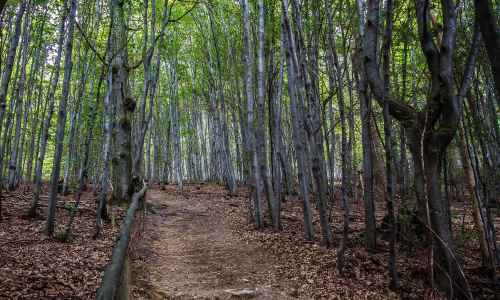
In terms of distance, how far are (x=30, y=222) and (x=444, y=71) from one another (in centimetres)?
864

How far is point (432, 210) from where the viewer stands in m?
4.43

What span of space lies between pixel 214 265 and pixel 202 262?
326 mm

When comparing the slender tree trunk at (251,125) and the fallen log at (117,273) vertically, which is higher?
the slender tree trunk at (251,125)

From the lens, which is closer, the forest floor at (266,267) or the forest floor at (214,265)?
the forest floor at (214,265)

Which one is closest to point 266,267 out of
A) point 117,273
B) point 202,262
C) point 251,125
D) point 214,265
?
point 214,265

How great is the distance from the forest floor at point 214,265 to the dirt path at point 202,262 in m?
0.02

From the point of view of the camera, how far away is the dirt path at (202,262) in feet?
16.3

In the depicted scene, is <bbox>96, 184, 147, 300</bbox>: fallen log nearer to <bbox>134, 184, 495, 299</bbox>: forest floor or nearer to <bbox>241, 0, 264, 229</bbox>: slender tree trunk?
<bbox>134, 184, 495, 299</bbox>: forest floor

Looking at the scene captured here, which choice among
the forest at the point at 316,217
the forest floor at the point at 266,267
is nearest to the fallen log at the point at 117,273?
the forest at the point at 316,217

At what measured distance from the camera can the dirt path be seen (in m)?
4.96

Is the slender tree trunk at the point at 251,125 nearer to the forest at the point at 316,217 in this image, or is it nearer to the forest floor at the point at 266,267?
the forest at the point at 316,217

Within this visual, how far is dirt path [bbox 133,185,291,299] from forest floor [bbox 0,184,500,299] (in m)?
0.02

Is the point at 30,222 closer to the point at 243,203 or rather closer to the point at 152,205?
the point at 152,205

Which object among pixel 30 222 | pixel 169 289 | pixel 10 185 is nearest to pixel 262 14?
pixel 169 289
